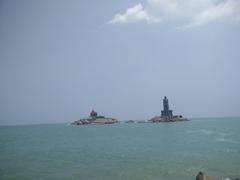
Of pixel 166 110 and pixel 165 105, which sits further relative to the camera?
pixel 166 110

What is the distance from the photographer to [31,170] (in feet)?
111

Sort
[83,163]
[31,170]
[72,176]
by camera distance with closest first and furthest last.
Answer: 1. [72,176]
2. [31,170]
3. [83,163]

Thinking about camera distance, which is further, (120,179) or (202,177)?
(120,179)

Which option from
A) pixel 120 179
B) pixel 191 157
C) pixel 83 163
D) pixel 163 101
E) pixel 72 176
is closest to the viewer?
pixel 120 179

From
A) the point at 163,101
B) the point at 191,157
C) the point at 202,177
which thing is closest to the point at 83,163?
the point at 191,157

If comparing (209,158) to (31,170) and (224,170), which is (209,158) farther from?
Answer: (31,170)

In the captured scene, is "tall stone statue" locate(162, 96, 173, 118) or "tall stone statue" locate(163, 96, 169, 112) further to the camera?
"tall stone statue" locate(162, 96, 173, 118)

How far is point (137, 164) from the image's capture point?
116ft

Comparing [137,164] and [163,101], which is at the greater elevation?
[163,101]

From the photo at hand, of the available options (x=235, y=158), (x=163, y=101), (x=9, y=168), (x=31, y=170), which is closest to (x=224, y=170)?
(x=235, y=158)

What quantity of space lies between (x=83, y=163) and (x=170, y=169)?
38.6 ft

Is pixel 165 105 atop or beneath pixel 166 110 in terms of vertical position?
atop

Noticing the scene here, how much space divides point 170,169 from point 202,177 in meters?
9.66

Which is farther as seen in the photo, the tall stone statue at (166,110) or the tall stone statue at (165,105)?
the tall stone statue at (166,110)
